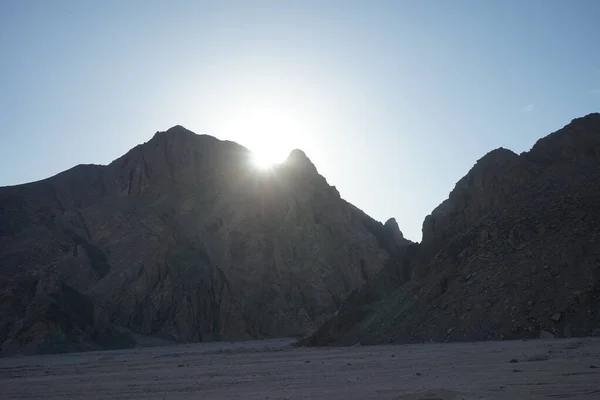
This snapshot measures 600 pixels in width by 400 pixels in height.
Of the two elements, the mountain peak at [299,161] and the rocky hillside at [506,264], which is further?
the mountain peak at [299,161]

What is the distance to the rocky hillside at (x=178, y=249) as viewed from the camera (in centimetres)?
8225

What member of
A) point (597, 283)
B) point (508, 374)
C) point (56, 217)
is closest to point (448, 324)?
point (597, 283)

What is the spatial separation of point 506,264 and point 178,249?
75514 mm

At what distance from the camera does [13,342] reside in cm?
7025

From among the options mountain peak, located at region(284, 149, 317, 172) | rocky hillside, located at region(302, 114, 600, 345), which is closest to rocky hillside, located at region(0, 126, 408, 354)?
mountain peak, located at region(284, 149, 317, 172)

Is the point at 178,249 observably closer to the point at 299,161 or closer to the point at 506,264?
the point at 299,161

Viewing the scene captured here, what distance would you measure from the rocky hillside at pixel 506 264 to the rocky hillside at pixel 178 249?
39.4 metres

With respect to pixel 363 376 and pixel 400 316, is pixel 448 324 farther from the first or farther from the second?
pixel 363 376

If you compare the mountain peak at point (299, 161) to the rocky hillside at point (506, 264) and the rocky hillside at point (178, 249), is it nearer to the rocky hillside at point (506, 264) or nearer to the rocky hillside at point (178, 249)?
the rocky hillside at point (178, 249)

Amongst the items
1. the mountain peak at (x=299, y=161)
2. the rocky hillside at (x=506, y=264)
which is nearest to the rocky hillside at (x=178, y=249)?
the mountain peak at (x=299, y=161)

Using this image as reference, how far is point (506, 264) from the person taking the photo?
135ft

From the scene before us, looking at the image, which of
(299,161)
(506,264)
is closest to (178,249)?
(299,161)

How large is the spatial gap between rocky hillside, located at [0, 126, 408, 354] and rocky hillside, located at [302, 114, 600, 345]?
39.4 m

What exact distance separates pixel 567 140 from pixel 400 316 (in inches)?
Result: 1030
